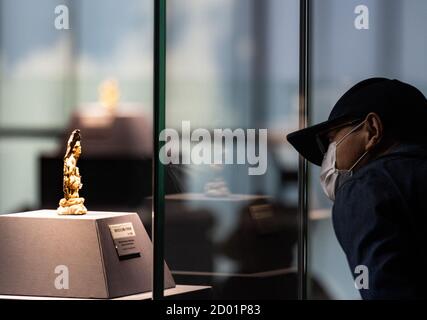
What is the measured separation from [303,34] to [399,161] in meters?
1.24

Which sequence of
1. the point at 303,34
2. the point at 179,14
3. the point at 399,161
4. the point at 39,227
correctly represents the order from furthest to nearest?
the point at 179,14, the point at 303,34, the point at 39,227, the point at 399,161

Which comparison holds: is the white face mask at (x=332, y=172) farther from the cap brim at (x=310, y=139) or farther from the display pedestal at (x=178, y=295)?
the display pedestal at (x=178, y=295)

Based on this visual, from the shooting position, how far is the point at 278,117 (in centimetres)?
375

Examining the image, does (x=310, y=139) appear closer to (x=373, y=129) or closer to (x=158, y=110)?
(x=373, y=129)

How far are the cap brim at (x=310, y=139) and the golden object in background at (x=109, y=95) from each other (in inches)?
83.9

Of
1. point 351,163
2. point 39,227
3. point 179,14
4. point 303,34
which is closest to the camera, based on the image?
point 351,163

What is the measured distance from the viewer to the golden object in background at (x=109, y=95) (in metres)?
4.05

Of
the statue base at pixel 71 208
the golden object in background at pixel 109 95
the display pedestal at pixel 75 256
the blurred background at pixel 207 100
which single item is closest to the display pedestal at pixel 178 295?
the display pedestal at pixel 75 256

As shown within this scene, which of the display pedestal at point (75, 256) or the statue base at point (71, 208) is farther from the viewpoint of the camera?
the statue base at point (71, 208)

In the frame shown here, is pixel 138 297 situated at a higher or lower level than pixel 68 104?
lower

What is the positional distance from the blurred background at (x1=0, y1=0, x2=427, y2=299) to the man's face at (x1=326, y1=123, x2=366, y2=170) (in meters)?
1.20

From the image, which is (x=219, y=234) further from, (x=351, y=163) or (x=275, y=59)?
(x=351, y=163)

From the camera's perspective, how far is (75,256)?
2205 mm
